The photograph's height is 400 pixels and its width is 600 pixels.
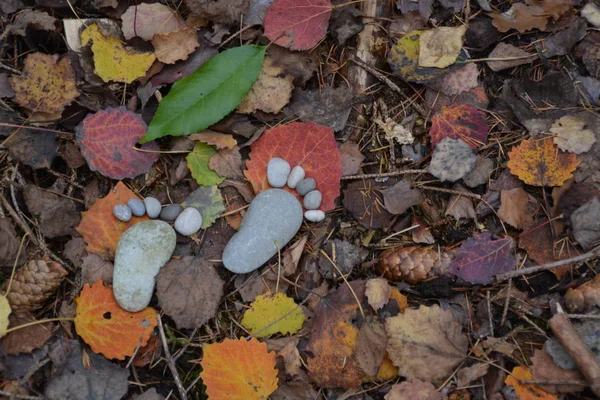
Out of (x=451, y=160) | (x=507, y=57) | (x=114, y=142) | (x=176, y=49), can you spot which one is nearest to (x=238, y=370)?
(x=114, y=142)

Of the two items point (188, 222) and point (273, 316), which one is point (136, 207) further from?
point (273, 316)

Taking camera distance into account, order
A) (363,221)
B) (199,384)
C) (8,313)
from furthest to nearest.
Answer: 1. (363,221)
2. (199,384)
3. (8,313)

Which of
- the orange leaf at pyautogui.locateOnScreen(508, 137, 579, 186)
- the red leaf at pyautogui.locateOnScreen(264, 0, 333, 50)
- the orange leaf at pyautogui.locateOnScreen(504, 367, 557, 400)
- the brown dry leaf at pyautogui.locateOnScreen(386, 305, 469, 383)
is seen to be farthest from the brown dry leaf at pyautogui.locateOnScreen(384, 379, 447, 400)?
the red leaf at pyautogui.locateOnScreen(264, 0, 333, 50)

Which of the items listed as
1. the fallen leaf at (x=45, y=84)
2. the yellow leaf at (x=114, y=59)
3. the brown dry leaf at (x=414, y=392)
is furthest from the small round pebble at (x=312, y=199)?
the fallen leaf at (x=45, y=84)

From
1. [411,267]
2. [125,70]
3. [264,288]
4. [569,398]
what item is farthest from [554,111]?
[125,70]

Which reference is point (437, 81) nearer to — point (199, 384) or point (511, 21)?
point (511, 21)

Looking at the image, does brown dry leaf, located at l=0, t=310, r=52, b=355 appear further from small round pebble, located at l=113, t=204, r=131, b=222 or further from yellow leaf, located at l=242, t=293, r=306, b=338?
yellow leaf, located at l=242, t=293, r=306, b=338
